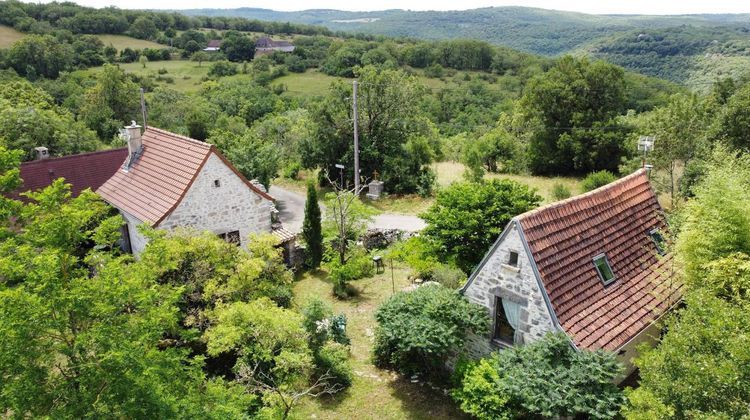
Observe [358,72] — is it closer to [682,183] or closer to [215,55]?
[682,183]

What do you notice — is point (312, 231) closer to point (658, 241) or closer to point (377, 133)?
point (658, 241)

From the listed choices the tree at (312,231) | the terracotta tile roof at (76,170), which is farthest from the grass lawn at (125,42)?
the tree at (312,231)

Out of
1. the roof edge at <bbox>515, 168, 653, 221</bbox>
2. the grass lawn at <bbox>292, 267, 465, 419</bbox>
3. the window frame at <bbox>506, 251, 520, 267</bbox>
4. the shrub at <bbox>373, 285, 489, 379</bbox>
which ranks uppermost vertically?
the roof edge at <bbox>515, 168, 653, 221</bbox>

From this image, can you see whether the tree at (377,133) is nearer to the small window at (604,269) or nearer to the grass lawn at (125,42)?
the small window at (604,269)

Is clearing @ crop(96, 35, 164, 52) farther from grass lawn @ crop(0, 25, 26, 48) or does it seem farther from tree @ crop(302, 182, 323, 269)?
tree @ crop(302, 182, 323, 269)

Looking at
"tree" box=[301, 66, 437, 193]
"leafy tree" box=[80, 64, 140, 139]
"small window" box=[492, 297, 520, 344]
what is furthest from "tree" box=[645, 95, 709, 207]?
"leafy tree" box=[80, 64, 140, 139]

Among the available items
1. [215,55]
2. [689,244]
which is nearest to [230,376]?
[689,244]

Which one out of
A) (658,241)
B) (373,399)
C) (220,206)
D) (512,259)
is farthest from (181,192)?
(658,241)
